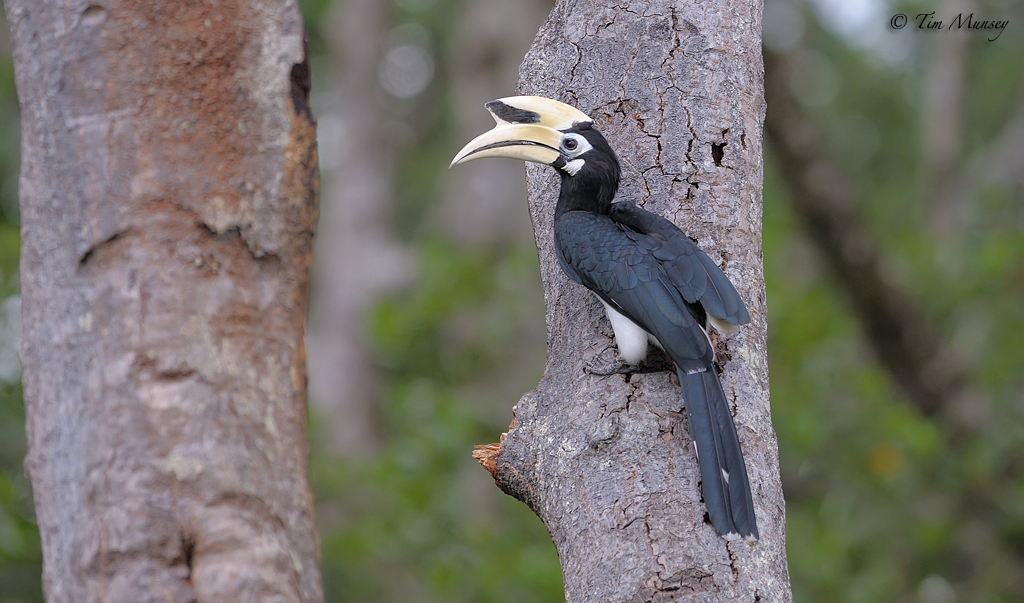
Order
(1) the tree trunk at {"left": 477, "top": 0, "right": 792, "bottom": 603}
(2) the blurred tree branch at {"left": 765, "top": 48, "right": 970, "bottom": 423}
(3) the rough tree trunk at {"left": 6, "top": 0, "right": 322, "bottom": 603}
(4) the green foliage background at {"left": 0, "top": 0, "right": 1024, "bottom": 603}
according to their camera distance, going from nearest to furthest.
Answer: (3) the rough tree trunk at {"left": 6, "top": 0, "right": 322, "bottom": 603}, (1) the tree trunk at {"left": 477, "top": 0, "right": 792, "bottom": 603}, (2) the blurred tree branch at {"left": 765, "top": 48, "right": 970, "bottom": 423}, (4) the green foliage background at {"left": 0, "top": 0, "right": 1024, "bottom": 603}

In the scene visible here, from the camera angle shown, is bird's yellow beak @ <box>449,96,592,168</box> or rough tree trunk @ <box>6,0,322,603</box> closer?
rough tree trunk @ <box>6,0,322,603</box>

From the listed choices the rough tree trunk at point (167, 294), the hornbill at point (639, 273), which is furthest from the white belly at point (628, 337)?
the rough tree trunk at point (167, 294)

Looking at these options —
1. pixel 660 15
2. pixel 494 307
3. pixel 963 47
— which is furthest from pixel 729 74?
pixel 963 47

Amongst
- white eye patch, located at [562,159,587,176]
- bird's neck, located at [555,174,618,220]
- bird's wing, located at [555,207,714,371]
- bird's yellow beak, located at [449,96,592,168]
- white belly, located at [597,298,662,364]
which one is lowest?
white belly, located at [597,298,662,364]

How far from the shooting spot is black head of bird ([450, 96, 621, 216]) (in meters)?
2.45

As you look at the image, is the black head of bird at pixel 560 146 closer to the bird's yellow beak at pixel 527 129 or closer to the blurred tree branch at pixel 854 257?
the bird's yellow beak at pixel 527 129

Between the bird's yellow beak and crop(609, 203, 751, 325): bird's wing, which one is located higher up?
the bird's yellow beak

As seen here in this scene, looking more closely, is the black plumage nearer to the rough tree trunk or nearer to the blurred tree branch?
the rough tree trunk

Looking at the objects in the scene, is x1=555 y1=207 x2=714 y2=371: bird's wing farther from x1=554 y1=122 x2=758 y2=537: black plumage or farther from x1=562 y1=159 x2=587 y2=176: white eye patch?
x1=562 y1=159 x2=587 y2=176: white eye patch

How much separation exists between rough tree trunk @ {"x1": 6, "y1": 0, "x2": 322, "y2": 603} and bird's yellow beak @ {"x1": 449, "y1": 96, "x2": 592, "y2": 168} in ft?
2.67

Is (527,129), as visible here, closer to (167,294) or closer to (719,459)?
(719,459)

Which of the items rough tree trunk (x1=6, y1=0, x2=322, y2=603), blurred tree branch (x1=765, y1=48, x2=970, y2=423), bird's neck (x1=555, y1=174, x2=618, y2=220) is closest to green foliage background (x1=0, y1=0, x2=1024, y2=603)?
blurred tree branch (x1=765, y1=48, x2=970, y2=423)

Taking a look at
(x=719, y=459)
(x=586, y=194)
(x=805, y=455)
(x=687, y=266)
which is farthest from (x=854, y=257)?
(x=719, y=459)

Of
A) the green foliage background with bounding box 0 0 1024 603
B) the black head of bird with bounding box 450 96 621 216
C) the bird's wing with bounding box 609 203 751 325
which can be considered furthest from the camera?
the green foliage background with bounding box 0 0 1024 603
